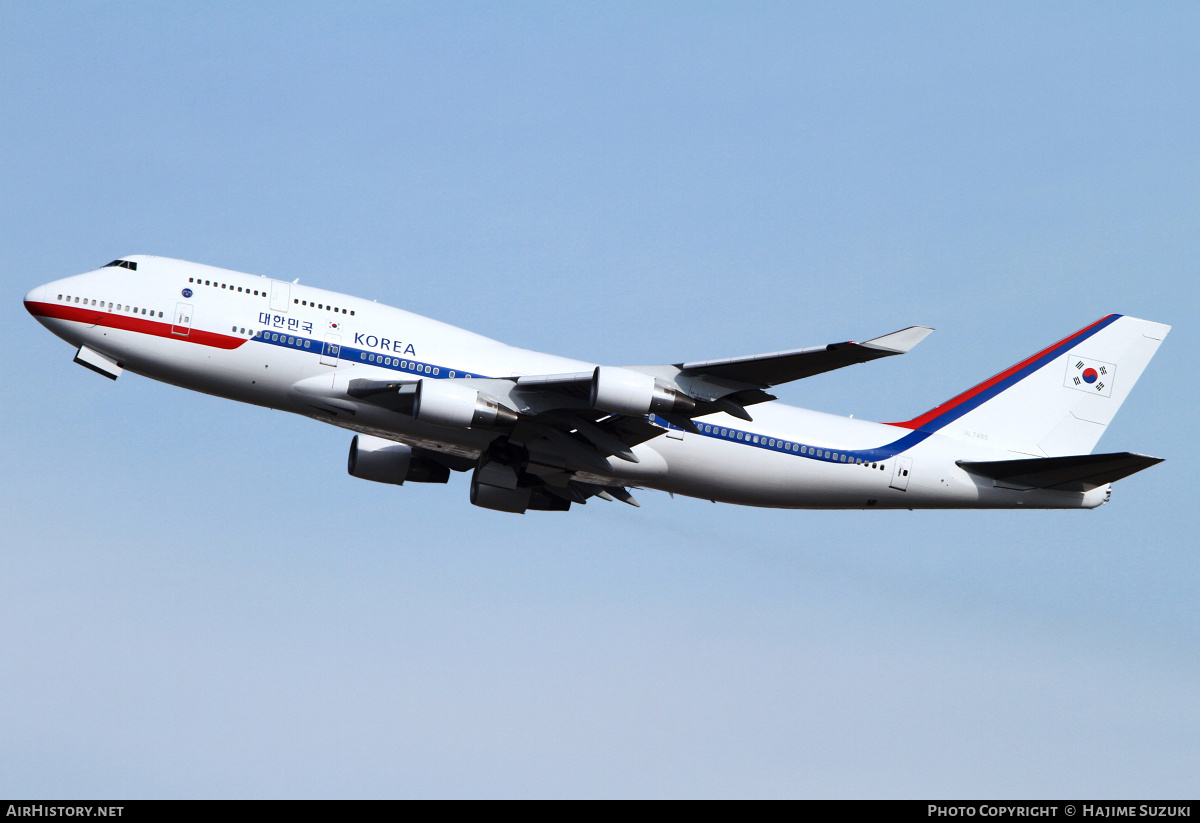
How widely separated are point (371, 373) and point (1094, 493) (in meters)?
21.8

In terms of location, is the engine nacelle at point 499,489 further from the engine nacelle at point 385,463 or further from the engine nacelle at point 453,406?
the engine nacelle at point 385,463

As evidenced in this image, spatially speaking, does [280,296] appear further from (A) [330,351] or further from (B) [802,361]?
(B) [802,361]

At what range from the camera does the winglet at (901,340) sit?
28438 mm

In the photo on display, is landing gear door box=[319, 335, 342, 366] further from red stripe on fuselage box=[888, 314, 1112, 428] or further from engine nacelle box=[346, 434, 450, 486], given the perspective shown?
red stripe on fuselage box=[888, 314, 1112, 428]

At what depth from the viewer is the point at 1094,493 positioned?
37.8 m

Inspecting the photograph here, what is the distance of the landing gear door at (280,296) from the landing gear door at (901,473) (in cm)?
1812

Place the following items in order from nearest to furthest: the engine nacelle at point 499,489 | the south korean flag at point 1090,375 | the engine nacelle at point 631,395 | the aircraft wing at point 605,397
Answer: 1. the aircraft wing at point 605,397
2. the engine nacelle at point 631,395
3. the engine nacelle at point 499,489
4. the south korean flag at point 1090,375

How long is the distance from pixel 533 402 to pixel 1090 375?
2028cm

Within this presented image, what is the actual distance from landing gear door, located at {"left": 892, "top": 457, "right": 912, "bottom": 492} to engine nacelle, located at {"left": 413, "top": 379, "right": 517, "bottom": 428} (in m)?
12.2

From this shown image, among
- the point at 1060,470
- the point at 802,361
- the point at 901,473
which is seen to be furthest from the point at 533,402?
the point at 1060,470

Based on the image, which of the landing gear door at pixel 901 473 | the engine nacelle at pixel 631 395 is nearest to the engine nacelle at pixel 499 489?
the engine nacelle at pixel 631 395

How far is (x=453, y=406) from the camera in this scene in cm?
3169

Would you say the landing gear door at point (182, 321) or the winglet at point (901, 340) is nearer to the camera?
the winglet at point (901, 340)
